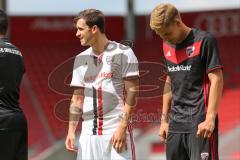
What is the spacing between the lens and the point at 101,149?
4.45m

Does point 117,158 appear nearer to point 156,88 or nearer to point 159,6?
point 159,6

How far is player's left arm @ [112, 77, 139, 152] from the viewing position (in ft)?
14.3

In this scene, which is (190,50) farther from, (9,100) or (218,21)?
(218,21)

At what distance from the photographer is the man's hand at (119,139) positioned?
14.3 feet

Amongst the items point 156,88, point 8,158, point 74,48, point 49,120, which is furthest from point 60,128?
point 8,158

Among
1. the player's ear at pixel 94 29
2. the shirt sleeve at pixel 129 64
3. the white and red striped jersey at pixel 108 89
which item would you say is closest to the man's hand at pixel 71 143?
the white and red striped jersey at pixel 108 89

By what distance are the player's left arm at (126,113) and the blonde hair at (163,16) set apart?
0.47 meters

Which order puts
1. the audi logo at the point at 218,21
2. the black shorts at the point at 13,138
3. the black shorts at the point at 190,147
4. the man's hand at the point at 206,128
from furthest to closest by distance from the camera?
the audi logo at the point at 218,21 → the black shorts at the point at 13,138 → the black shorts at the point at 190,147 → the man's hand at the point at 206,128

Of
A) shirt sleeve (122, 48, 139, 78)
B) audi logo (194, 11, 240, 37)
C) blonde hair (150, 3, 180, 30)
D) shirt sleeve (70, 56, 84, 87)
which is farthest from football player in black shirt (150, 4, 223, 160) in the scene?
audi logo (194, 11, 240, 37)

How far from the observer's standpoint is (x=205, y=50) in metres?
4.20

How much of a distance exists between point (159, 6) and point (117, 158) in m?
1.05

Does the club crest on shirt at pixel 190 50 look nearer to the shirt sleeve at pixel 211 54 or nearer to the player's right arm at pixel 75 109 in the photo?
the shirt sleeve at pixel 211 54

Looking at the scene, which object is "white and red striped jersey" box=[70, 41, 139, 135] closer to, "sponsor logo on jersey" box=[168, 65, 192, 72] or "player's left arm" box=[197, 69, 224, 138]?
"sponsor logo on jersey" box=[168, 65, 192, 72]

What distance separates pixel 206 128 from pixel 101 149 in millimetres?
786
